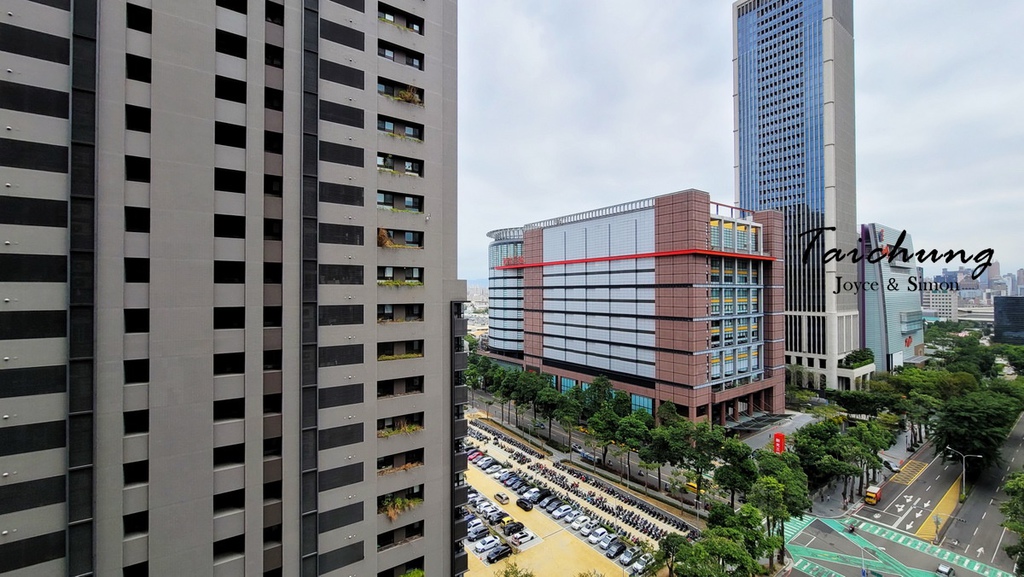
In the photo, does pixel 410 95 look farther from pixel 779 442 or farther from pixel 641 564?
pixel 779 442

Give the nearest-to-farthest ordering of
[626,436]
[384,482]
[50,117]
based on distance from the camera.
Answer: [50,117]
[384,482]
[626,436]

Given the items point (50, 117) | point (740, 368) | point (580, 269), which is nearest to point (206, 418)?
point (50, 117)

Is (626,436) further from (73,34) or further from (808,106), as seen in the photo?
(808,106)

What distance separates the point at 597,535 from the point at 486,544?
32.8 ft

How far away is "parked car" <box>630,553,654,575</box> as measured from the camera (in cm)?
3188

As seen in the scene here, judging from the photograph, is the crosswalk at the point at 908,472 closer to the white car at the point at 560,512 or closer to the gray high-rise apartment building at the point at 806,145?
the gray high-rise apartment building at the point at 806,145

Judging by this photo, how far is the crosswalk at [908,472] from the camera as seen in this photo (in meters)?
48.7

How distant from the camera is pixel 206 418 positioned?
18562 millimetres

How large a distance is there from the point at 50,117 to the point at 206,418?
1371cm

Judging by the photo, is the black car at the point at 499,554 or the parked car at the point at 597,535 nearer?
the black car at the point at 499,554

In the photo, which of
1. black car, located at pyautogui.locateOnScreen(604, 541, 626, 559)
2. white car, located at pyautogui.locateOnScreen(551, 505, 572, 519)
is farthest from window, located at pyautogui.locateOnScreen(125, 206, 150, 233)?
white car, located at pyautogui.locateOnScreen(551, 505, 572, 519)

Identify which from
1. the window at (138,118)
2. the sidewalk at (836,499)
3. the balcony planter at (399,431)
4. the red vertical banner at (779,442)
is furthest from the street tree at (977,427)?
the window at (138,118)

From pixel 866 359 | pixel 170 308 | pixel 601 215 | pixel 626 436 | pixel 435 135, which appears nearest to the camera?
pixel 170 308

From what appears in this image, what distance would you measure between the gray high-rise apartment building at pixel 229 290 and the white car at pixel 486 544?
10452 mm
